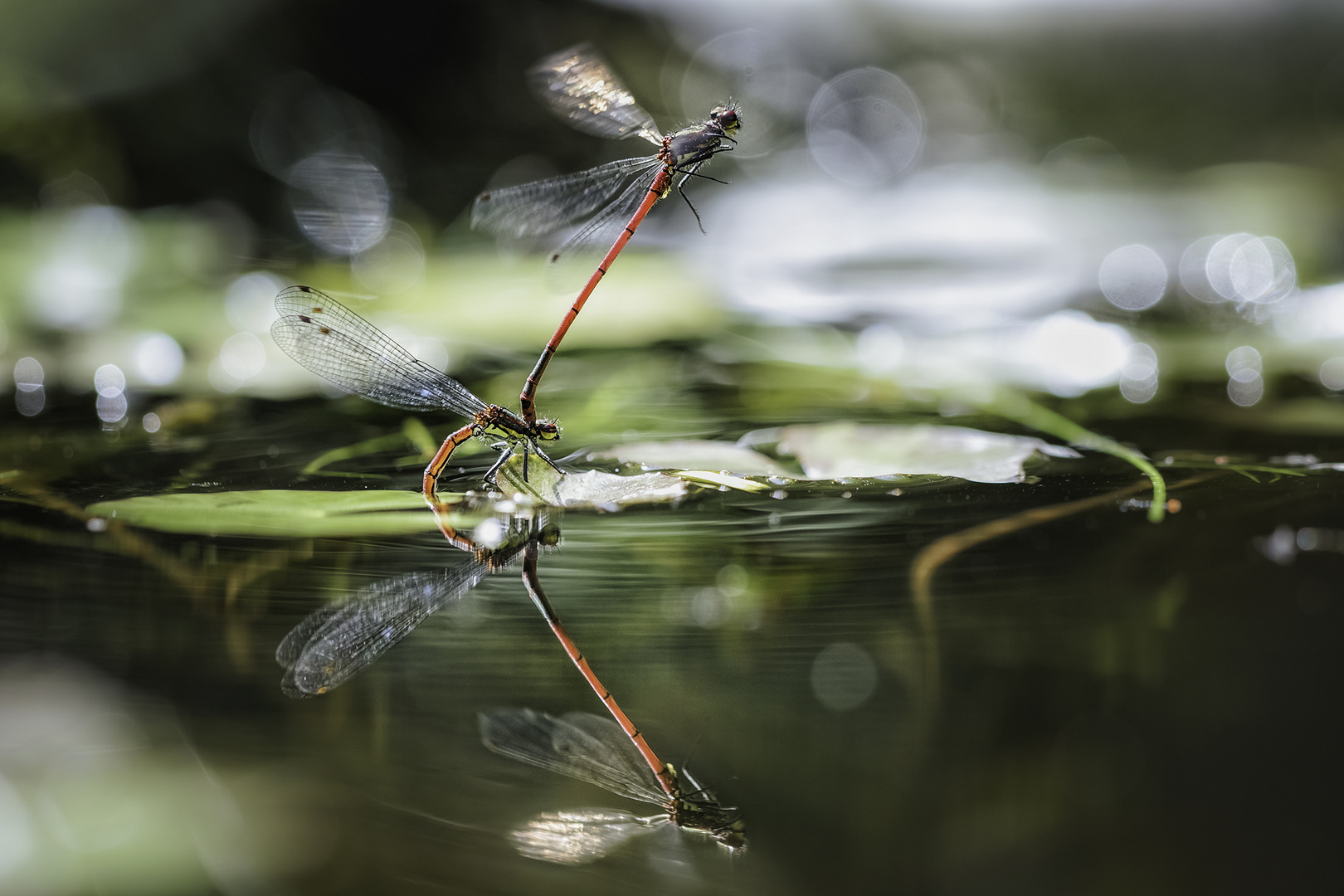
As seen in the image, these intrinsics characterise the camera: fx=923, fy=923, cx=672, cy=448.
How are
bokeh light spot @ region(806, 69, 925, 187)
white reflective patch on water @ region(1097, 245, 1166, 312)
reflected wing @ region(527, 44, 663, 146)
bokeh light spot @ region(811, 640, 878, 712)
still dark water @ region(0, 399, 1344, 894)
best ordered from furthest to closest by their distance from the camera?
1. bokeh light spot @ region(806, 69, 925, 187)
2. white reflective patch on water @ region(1097, 245, 1166, 312)
3. reflected wing @ region(527, 44, 663, 146)
4. bokeh light spot @ region(811, 640, 878, 712)
5. still dark water @ region(0, 399, 1344, 894)

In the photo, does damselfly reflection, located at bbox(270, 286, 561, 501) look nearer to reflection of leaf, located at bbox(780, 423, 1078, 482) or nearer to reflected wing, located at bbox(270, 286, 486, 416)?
reflected wing, located at bbox(270, 286, 486, 416)

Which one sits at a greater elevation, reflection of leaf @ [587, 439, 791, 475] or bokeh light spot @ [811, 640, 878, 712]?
reflection of leaf @ [587, 439, 791, 475]

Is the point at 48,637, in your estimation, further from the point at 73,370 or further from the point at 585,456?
the point at 73,370

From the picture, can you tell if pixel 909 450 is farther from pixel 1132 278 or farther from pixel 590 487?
pixel 1132 278

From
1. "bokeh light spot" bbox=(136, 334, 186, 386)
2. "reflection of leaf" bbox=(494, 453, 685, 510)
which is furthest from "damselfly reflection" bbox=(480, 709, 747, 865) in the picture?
"bokeh light spot" bbox=(136, 334, 186, 386)

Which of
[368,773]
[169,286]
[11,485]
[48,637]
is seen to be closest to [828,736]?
[368,773]

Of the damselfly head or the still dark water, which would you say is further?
the damselfly head

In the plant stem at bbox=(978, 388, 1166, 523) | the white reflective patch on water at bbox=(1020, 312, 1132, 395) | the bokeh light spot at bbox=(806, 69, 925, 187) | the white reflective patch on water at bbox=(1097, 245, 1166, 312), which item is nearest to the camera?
the plant stem at bbox=(978, 388, 1166, 523)
